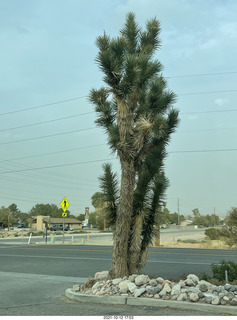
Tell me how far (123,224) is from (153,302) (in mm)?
2325

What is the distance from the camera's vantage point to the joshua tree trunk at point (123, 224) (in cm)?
952

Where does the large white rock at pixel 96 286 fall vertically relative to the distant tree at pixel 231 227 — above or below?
below

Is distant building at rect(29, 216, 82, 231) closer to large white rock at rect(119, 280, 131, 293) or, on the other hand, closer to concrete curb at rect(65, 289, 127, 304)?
concrete curb at rect(65, 289, 127, 304)

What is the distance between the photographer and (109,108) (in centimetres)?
1052

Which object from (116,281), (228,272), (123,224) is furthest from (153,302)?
(228,272)

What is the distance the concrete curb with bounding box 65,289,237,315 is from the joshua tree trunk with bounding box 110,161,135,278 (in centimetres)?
114

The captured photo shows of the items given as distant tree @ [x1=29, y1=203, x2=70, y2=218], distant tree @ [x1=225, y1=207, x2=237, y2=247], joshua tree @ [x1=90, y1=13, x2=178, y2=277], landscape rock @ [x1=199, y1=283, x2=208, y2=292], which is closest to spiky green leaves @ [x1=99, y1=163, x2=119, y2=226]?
joshua tree @ [x1=90, y1=13, x2=178, y2=277]

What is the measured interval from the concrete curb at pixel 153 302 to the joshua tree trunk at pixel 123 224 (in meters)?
1.14

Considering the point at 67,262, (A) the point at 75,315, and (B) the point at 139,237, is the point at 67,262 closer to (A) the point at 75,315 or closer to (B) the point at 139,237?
(B) the point at 139,237

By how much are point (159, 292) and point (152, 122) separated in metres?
4.09

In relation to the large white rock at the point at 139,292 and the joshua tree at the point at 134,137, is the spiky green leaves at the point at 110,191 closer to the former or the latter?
the joshua tree at the point at 134,137

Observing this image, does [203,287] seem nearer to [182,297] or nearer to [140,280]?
[182,297]

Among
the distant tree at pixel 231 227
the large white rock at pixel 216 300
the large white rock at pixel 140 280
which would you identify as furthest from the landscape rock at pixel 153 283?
the distant tree at pixel 231 227

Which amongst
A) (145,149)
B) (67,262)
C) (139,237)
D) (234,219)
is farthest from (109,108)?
(234,219)
